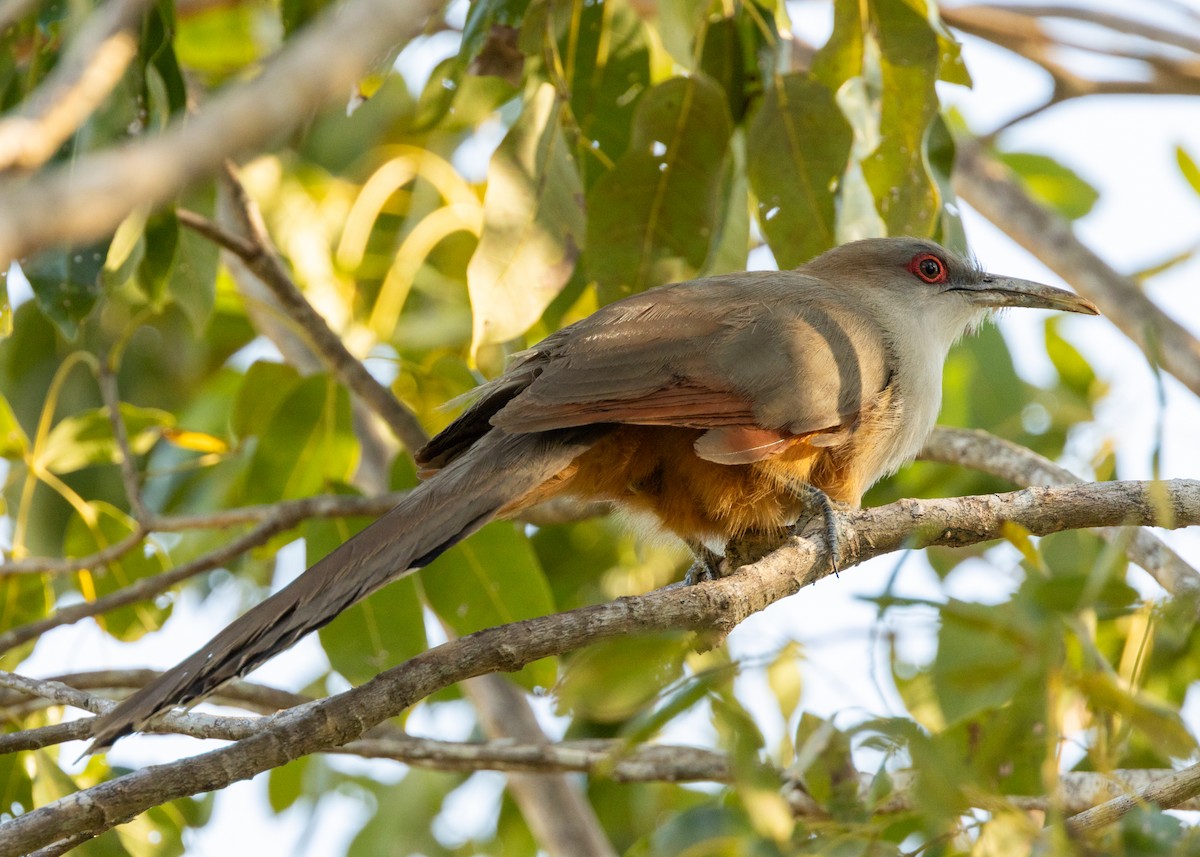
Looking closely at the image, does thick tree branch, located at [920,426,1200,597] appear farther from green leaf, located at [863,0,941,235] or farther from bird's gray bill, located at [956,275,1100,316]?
green leaf, located at [863,0,941,235]

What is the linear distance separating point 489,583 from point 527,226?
109cm

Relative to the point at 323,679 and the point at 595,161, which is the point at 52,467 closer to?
the point at 323,679

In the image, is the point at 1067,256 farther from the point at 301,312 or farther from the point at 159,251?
the point at 159,251

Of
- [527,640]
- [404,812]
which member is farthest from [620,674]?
[404,812]

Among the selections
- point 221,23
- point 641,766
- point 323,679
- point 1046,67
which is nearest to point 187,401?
point 323,679

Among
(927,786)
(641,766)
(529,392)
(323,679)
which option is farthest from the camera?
(323,679)

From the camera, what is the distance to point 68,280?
3193mm

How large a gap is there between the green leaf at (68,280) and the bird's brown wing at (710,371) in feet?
3.60

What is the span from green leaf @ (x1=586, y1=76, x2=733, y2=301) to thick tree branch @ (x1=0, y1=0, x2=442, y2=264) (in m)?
2.24

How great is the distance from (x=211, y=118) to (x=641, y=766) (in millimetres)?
2964

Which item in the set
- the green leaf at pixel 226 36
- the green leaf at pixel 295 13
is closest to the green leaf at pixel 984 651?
the green leaf at pixel 295 13

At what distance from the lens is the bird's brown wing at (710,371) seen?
319cm

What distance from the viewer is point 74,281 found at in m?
3.20

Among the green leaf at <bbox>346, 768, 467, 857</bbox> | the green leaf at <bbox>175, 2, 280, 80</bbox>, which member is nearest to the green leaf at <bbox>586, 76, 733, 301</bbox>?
the green leaf at <bbox>346, 768, 467, 857</bbox>
